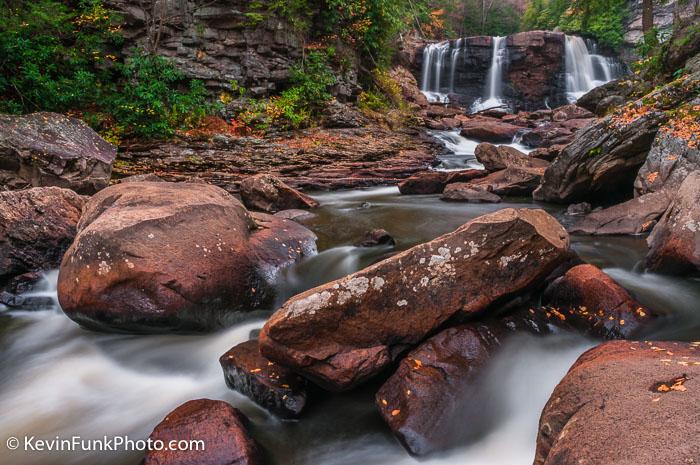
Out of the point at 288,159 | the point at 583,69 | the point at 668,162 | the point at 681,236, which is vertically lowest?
the point at 288,159

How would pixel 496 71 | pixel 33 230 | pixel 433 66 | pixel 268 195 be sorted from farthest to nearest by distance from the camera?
1. pixel 433 66
2. pixel 496 71
3. pixel 268 195
4. pixel 33 230

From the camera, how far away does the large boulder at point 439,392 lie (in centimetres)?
266

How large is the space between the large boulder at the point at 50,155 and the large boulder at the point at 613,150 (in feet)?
27.8

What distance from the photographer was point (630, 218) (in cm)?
596

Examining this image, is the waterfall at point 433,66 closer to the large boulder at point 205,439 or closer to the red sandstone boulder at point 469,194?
the red sandstone boulder at point 469,194

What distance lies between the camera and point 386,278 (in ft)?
10.4

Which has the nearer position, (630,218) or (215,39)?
(630,218)

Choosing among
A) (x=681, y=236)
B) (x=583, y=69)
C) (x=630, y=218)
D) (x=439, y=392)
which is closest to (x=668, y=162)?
(x=630, y=218)

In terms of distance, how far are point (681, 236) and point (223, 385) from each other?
4.59 metres

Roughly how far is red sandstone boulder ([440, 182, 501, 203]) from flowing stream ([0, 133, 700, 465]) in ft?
10.3

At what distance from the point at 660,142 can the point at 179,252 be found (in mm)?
6648

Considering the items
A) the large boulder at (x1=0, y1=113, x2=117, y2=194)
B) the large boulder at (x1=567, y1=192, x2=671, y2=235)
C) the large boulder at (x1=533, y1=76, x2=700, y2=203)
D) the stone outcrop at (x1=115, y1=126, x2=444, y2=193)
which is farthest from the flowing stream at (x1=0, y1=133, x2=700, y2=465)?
the stone outcrop at (x1=115, y1=126, x2=444, y2=193)

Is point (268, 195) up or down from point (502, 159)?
down

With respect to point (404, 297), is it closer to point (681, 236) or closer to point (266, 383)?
point (266, 383)
